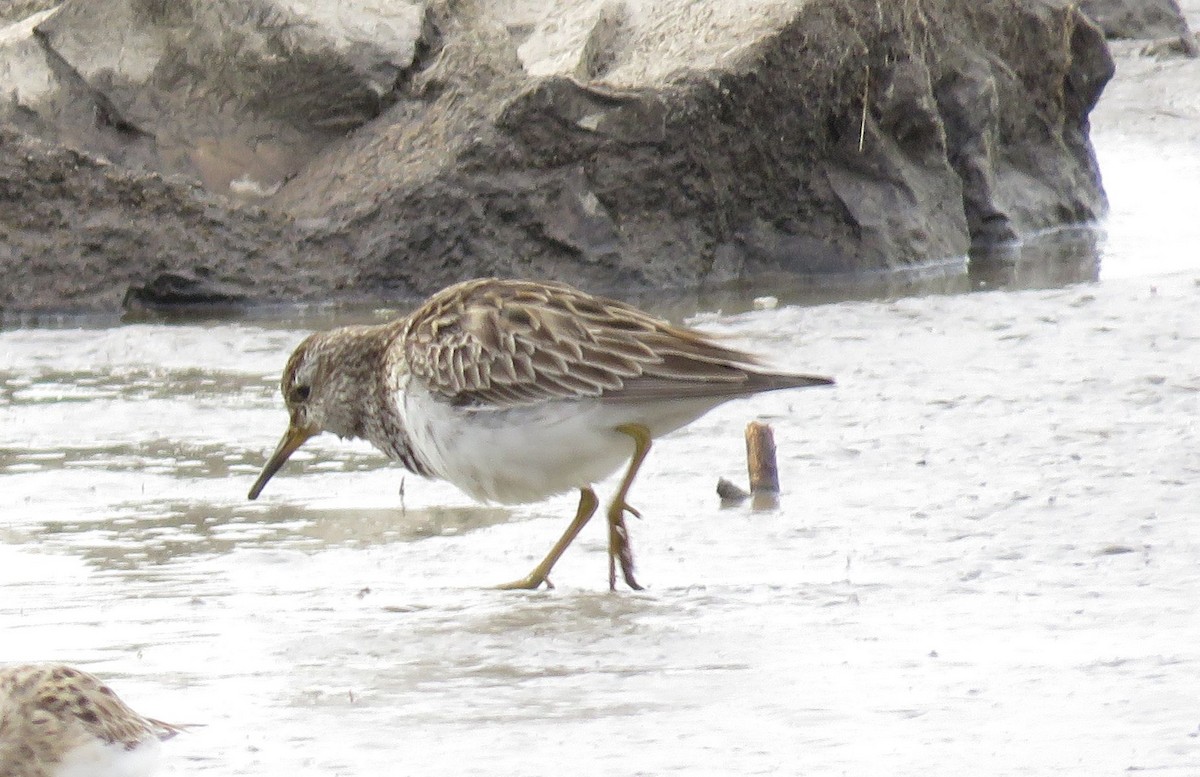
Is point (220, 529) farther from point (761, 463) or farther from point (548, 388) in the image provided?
point (761, 463)

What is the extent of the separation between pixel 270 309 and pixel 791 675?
269 inches

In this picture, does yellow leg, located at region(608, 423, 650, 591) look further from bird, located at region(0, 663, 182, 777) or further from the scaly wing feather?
Result: bird, located at region(0, 663, 182, 777)

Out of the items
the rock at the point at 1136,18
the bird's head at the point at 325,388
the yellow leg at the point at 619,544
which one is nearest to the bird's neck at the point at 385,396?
the bird's head at the point at 325,388

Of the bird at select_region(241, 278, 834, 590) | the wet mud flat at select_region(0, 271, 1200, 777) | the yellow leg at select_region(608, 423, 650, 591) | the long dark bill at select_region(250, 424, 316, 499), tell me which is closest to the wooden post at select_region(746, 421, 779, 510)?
the wet mud flat at select_region(0, 271, 1200, 777)

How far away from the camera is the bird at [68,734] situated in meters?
4.04

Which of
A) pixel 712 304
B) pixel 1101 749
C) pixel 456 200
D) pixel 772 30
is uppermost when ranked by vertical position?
pixel 772 30

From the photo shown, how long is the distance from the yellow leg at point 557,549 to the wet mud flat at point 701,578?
116 mm

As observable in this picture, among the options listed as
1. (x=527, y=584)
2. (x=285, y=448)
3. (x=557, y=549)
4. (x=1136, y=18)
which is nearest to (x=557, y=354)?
(x=557, y=549)

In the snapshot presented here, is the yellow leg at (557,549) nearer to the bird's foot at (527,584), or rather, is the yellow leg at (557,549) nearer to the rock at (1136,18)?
the bird's foot at (527,584)

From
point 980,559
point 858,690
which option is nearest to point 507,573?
point 980,559

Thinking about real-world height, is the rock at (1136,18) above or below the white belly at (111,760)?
above

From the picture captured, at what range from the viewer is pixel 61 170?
11078 millimetres

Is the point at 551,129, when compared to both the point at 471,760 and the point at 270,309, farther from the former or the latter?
the point at 471,760

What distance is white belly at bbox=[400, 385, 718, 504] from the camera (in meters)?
6.18
